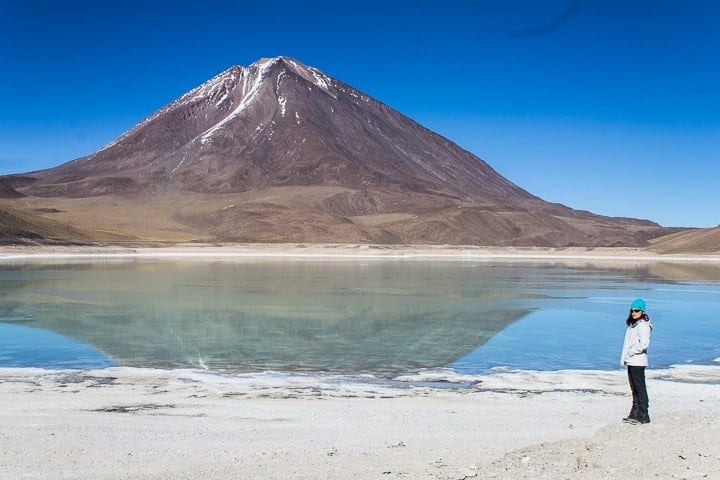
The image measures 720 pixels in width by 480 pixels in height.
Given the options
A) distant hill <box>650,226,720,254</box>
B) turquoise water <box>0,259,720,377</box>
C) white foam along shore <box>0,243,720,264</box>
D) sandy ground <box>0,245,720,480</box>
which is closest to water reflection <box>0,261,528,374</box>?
turquoise water <box>0,259,720,377</box>

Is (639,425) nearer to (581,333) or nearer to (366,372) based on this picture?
(366,372)

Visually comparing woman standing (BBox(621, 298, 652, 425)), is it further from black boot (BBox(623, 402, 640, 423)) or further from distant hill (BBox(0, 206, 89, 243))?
distant hill (BBox(0, 206, 89, 243))

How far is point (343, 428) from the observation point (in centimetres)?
876

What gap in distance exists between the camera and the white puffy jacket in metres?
9.16

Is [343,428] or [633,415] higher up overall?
[633,415]

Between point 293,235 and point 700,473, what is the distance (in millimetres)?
102714

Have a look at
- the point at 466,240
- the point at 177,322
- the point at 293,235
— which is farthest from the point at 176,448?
the point at 466,240

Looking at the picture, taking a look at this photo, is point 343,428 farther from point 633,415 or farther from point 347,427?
point 633,415

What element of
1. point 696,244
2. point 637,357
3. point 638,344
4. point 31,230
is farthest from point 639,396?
point 696,244

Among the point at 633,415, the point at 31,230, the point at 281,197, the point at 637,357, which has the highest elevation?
the point at 281,197

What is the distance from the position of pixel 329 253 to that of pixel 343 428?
73813 millimetres

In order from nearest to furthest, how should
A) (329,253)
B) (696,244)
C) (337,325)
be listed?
1. (337,325)
2. (329,253)
3. (696,244)

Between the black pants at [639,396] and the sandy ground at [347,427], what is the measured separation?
0.18m

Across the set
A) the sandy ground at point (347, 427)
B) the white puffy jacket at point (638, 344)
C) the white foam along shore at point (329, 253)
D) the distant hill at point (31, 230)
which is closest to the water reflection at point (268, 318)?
the sandy ground at point (347, 427)
